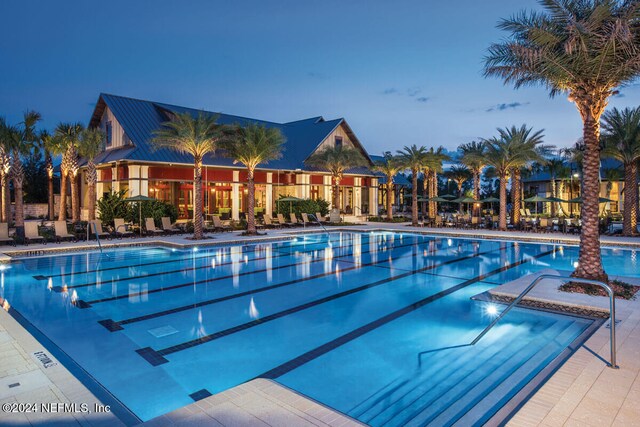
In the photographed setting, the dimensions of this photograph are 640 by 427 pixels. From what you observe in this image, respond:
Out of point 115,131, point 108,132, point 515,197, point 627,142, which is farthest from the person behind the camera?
point 515,197

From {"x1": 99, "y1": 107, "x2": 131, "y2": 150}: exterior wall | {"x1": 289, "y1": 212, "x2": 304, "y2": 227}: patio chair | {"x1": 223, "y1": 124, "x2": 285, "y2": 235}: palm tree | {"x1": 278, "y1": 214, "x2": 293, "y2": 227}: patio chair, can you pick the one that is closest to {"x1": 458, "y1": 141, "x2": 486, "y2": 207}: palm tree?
{"x1": 289, "y1": 212, "x2": 304, "y2": 227}: patio chair

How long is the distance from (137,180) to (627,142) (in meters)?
25.7

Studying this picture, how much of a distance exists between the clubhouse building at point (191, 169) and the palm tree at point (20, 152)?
3.77 metres

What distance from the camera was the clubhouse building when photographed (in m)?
23.8

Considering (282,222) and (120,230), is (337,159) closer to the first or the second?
(282,222)

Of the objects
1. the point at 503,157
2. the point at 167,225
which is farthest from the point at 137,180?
the point at 503,157

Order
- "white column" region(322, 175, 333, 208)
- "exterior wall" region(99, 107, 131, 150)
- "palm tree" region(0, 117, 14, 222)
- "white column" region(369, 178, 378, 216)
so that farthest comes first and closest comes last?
"white column" region(369, 178, 378, 216), "white column" region(322, 175, 333, 208), "exterior wall" region(99, 107, 131, 150), "palm tree" region(0, 117, 14, 222)

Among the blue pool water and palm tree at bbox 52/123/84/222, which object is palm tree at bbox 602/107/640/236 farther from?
palm tree at bbox 52/123/84/222

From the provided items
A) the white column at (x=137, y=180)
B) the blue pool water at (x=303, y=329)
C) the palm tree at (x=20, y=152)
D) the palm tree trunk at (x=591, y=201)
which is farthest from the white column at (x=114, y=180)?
the palm tree trunk at (x=591, y=201)

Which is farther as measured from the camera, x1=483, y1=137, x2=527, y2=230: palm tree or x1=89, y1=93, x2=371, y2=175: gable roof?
x1=483, y1=137, x2=527, y2=230: palm tree

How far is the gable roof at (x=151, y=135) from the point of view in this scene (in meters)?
23.5

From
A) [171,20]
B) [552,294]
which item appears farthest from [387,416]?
[171,20]

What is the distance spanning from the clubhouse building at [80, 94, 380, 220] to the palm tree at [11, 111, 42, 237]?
377 cm

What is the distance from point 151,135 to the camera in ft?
80.3
